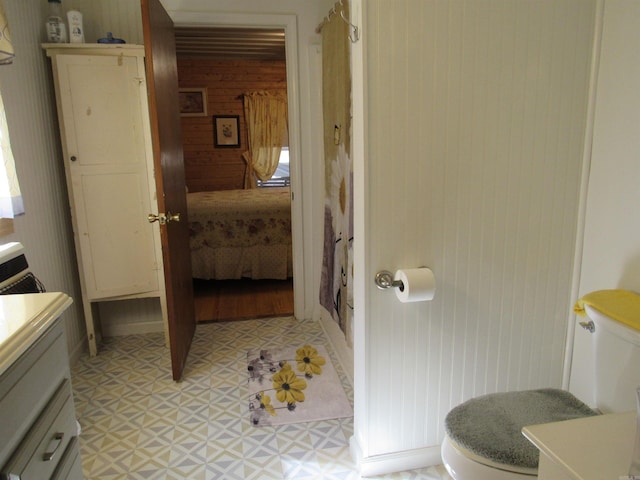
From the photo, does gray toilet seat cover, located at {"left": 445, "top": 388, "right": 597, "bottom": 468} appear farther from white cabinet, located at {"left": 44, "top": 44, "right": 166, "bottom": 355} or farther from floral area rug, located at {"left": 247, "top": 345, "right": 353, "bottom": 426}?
white cabinet, located at {"left": 44, "top": 44, "right": 166, "bottom": 355}

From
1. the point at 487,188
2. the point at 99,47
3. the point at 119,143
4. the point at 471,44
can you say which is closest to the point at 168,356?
the point at 119,143

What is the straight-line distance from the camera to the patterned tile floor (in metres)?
1.87

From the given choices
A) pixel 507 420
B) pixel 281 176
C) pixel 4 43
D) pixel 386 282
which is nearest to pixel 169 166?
pixel 4 43

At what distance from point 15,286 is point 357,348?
117cm

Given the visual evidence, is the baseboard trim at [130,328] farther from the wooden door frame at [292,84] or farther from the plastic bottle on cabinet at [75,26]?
the plastic bottle on cabinet at [75,26]

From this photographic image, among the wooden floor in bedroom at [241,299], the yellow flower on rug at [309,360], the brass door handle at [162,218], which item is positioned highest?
the brass door handle at [162,218]

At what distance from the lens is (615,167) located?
1589 millimetres

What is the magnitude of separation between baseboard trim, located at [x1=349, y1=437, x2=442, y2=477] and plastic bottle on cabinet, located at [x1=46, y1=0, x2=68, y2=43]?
2600 millimetres

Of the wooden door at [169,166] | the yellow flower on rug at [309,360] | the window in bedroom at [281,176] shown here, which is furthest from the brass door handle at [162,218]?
the window in bedroom at [281,176]

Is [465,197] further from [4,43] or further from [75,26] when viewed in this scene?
[75,26]

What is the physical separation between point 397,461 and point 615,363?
88cm

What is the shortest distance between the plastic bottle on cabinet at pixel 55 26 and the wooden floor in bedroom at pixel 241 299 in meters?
1.99

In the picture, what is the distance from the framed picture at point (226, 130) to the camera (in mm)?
6426

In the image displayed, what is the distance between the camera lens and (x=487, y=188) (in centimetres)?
167
